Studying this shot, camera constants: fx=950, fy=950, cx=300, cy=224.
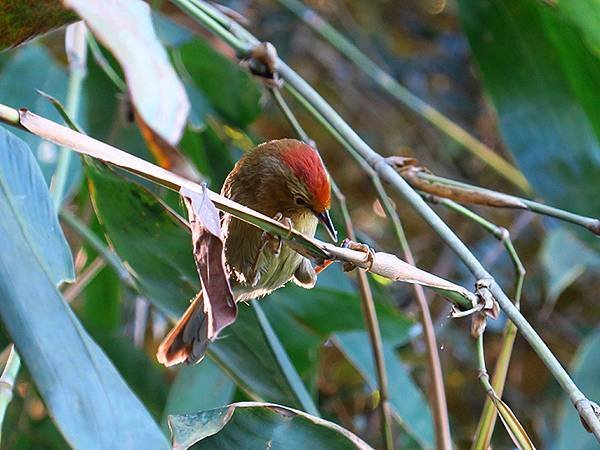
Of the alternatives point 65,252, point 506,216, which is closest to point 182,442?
Result: point 65,252

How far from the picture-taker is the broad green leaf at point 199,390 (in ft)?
5.32

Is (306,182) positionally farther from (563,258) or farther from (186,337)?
(563,258)

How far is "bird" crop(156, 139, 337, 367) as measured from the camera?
3.65ft

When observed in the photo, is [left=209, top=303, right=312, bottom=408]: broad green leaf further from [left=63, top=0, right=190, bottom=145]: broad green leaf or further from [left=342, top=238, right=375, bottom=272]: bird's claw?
[left=63, top=0, right=190, bottom=145]: broad green leaf

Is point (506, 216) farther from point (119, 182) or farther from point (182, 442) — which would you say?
point (182, 442)

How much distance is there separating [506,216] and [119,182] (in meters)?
1.88

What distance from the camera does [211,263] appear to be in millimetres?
689

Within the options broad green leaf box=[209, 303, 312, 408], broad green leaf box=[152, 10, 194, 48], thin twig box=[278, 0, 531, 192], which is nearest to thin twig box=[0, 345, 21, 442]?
broad green leaf box=[209, 303, 312, 408]

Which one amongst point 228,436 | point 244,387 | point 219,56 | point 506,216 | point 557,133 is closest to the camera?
point 228,436

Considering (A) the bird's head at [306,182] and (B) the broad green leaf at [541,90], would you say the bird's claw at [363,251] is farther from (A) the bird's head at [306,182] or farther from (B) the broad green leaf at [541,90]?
(B) the broad green leaf at [541,90]

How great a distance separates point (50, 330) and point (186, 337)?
43 centimetres

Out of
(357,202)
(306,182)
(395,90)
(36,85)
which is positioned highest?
(306,182)

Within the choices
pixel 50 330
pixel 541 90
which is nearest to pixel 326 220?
pixel 50 330

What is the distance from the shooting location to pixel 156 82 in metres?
0.66
